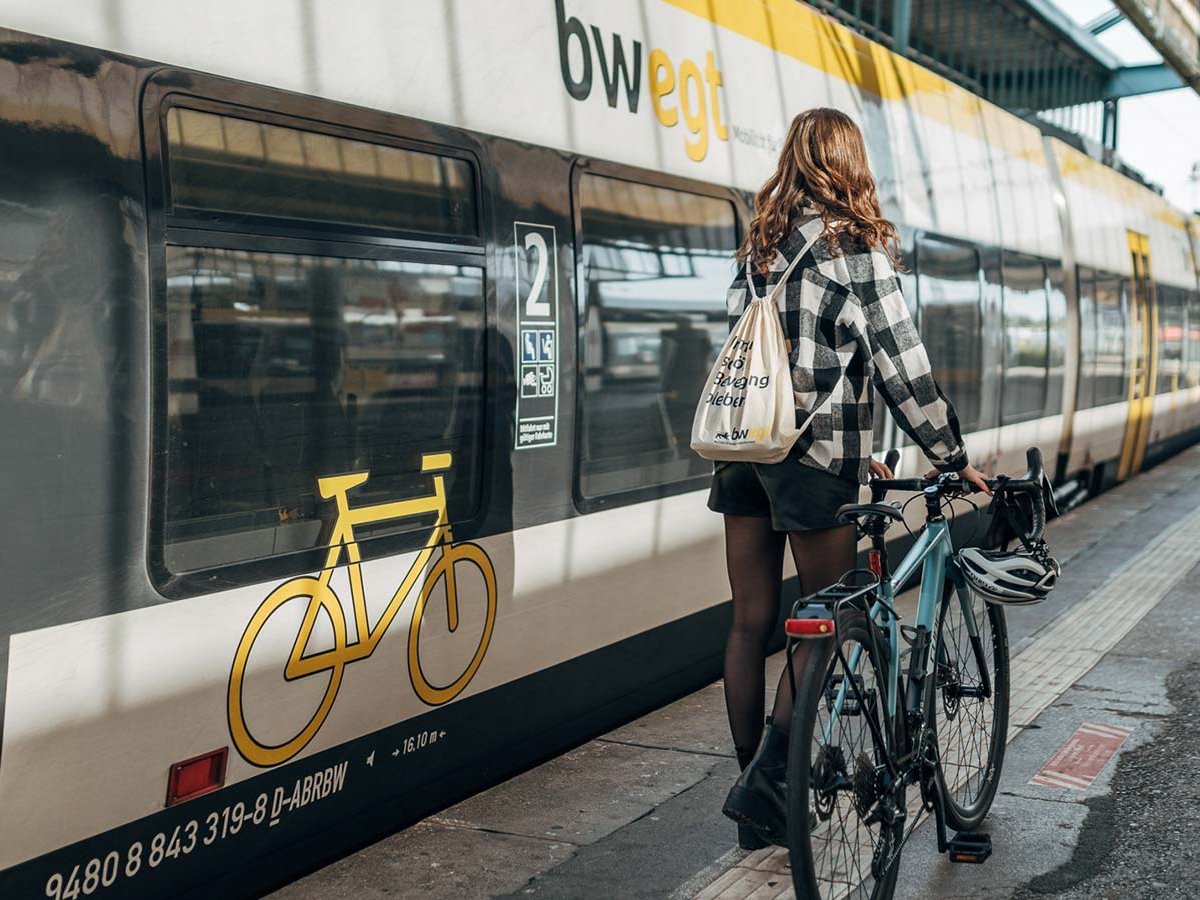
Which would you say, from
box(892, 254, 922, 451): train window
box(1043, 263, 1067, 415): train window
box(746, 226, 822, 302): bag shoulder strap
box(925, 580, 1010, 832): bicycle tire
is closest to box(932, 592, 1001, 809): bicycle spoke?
box(925, 580, 1010, 832): bicycle tire

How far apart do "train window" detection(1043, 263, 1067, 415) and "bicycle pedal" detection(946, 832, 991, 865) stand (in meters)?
7.30

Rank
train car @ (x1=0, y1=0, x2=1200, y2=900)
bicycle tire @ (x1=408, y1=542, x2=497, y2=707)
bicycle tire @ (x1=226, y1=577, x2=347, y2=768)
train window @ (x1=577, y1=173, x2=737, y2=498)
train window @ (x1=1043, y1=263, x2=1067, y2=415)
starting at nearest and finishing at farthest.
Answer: train car @ (x1=0, y1=0, x2=1200, y2=900) → bicycle tire @ (x1=226, y1=577, x2=347, y2=768) → bicycle tire @ (x1=408, y1=542, x2=497, y2=707) → train window @ (x1=577, y1=173, x2=737, y2=498) → train window @ (x1=1043, y1=263, x2=1067, y2=415)

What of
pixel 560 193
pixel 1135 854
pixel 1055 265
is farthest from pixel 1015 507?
pixel 1055 265

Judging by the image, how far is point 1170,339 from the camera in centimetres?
1697

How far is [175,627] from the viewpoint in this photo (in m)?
2.95

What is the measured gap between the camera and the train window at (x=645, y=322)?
4.61 meters

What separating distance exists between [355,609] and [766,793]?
42.3 inches

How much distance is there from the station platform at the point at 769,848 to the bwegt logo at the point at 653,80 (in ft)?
7.04

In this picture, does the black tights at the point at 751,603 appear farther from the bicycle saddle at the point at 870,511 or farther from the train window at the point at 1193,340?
the train window at the point at 1193,340

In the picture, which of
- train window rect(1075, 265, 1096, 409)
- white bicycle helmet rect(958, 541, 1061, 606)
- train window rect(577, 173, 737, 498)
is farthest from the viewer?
train window rect(1075, 265, 1096, 409)

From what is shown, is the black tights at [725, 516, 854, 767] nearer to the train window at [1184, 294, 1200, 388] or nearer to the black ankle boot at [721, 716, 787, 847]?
the black ankle boot at [721, 716, 787, 847]

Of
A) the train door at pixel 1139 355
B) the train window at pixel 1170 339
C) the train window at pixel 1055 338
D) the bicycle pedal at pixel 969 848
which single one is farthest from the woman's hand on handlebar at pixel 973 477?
the train window at pixel 1170 339

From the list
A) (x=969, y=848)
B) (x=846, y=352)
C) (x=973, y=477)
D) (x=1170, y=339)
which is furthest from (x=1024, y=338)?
(x=1170, y=339)

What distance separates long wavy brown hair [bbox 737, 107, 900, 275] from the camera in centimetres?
328
